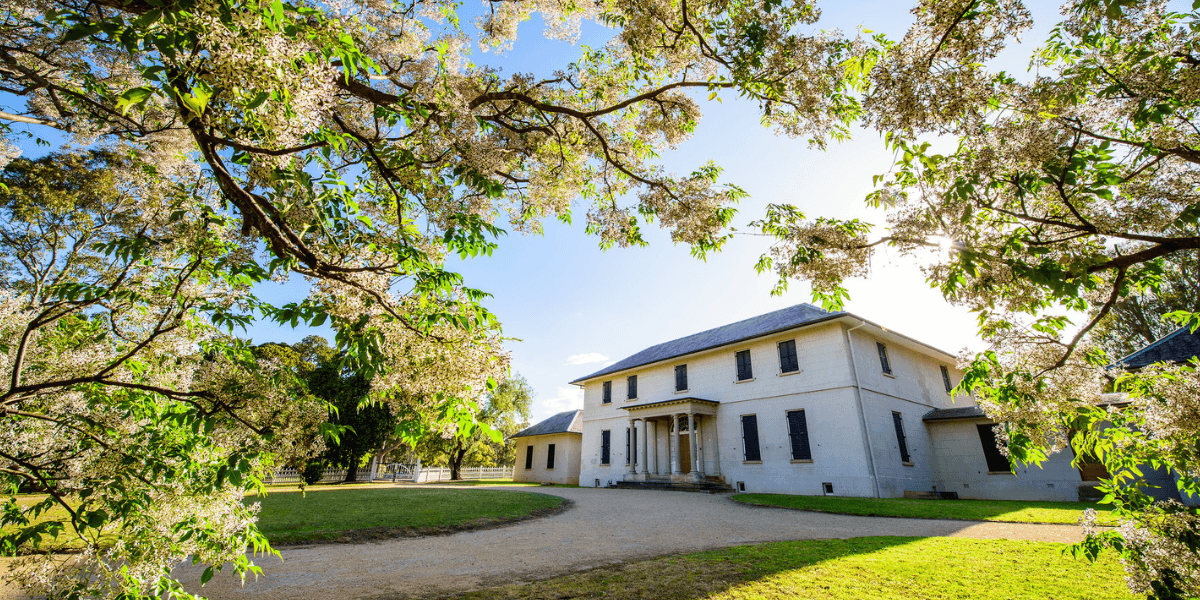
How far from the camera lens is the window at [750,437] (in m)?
18.5

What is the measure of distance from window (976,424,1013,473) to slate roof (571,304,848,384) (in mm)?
6897

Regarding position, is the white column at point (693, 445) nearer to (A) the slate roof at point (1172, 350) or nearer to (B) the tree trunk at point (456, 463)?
(A) the slate roof at point (1172, 350)

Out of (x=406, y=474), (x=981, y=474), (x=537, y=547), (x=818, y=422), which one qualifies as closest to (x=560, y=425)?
(x=406, y=474)

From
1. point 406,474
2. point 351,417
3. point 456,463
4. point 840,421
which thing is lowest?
point 406,474

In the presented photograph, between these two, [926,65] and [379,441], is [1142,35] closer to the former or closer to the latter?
[926,65]

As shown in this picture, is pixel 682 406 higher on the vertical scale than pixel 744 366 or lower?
lower

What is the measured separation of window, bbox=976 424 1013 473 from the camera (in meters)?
15.8

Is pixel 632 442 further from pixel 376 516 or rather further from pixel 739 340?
pixel 376 516

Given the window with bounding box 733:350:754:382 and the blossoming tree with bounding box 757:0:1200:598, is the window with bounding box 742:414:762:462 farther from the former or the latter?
the blossoming tree with bounding box 757:0:1200:598

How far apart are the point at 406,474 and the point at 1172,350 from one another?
41.5 m

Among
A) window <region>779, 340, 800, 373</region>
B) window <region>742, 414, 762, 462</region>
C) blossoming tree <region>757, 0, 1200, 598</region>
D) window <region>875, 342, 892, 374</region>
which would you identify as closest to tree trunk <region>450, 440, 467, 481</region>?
window <region>742, 414, 762, 462</region>

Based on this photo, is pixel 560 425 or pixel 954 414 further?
pixel 560 425

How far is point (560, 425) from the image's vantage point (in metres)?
31.0

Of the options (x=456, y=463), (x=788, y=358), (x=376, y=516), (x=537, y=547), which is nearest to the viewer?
(x=537, y=547)
